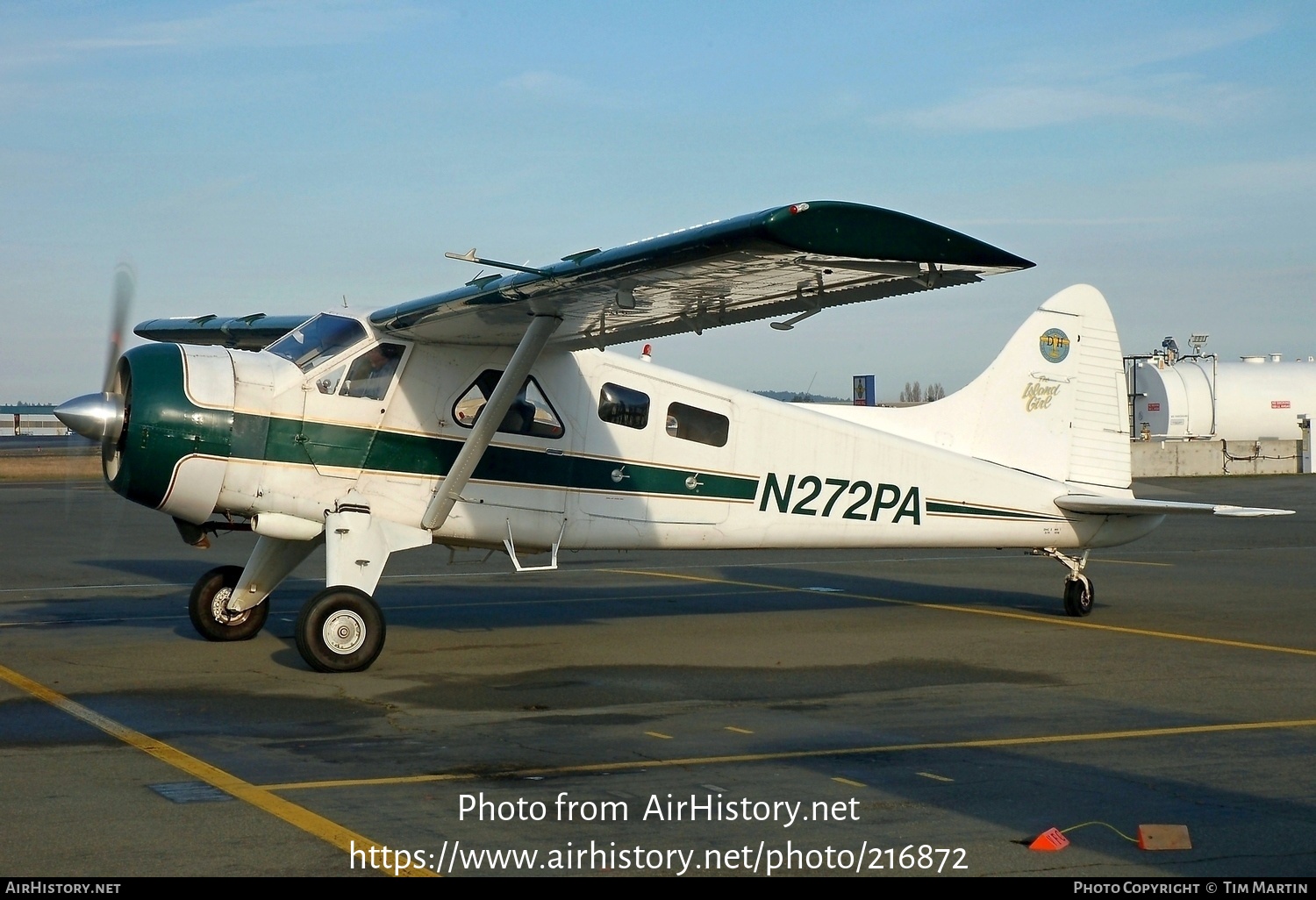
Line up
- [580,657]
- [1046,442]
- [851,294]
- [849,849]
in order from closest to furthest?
[849,849]
[851,294]
[580,657]
[1046,442]

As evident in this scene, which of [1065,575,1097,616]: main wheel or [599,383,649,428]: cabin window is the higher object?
[599,383,649,428]: cabin window

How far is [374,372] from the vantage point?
11.0 m

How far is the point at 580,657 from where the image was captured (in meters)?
11.1

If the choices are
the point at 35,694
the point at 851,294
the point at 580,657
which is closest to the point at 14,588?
the point at 35,694

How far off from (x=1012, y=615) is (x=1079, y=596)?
0.74 m

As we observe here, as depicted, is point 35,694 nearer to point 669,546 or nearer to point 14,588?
point 669,546

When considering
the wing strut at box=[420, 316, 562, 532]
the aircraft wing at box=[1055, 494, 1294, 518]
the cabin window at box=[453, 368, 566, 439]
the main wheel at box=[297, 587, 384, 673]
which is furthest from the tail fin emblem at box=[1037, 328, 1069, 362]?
the main wheel at box=[297, 587, 384, 673]

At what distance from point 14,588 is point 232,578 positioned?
19.8 ft

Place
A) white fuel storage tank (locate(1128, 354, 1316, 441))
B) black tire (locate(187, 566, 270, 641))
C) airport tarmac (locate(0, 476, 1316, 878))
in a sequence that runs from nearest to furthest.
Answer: airport tarmac (locate(0, 476, 1316, 878)), black tire (locate(187, 566, 270, 641)), white fuel storage tank (locate(1128, 354, 1316, 441))

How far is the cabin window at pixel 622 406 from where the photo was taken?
11883mm

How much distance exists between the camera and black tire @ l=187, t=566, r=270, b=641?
11.7m

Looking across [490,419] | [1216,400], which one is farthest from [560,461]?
[1216,400]

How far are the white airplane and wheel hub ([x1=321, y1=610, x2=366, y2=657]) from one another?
1 cm

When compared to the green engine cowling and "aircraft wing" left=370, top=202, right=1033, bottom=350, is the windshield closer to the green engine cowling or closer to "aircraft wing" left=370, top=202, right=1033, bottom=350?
"aircraft wing" left=370, top=202, right=1033, bottom=350
